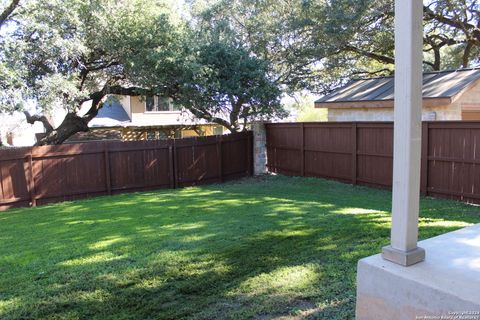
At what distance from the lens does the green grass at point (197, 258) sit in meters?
3.70

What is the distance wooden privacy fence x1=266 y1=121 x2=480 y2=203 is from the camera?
8.90m

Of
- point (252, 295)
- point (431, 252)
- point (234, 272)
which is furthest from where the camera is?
point (234, 272)

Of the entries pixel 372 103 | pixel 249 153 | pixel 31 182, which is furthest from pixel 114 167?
pixel 372 103

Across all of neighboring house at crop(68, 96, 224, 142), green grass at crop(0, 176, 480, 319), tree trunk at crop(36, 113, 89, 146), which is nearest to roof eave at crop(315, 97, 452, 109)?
green grass at crop(0, 176, 480, 319)

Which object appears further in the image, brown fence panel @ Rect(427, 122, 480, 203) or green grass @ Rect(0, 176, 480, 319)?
brown fence panel @ Rect(427, 122, 480, 203)

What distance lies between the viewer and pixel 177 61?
39.8 feet

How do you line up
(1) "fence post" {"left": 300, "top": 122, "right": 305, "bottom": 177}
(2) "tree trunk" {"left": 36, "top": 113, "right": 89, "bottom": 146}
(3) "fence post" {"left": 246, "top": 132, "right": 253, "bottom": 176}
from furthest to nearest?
1. (2) "tree trunk" {"left": 36, "top": 113, "right": 89, "bottom": 146}
2. (3) "fence post" {"left": 246, "top": 132, "right": 253, "bottom": 176}
3. (1) "fence post" {"left": 300, "top": 122, "right": 305, "bottom": 177}

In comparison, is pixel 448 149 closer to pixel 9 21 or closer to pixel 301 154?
pixel 301 154

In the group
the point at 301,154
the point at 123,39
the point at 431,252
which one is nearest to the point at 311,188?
the point at 301,154

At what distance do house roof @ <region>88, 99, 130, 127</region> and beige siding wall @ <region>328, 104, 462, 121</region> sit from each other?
47.2ft

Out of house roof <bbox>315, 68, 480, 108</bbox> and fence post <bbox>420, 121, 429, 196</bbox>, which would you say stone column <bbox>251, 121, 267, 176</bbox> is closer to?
house roof <bbox>315, 68, 480, 108</bbox>

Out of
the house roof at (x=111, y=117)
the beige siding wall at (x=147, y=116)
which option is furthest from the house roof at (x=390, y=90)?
the house roof at (x=111, y=117)

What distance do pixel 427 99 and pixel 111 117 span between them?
19.1m

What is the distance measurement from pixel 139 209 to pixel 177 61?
5252 mm
